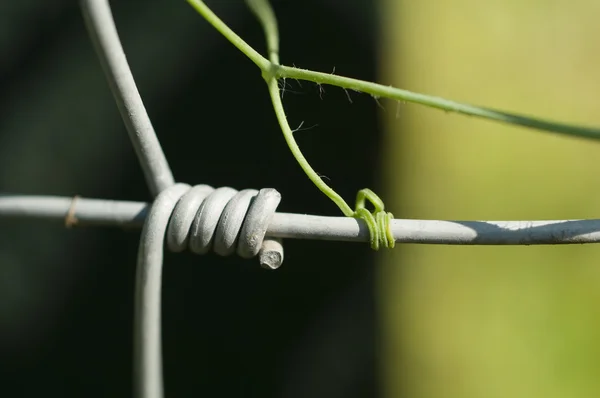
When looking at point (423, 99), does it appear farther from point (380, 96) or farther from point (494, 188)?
point (494, 188)

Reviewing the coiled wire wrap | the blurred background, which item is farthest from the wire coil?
the blurred background

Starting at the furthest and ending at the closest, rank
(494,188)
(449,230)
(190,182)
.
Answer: (190,182) < (494,188) < (449,230)

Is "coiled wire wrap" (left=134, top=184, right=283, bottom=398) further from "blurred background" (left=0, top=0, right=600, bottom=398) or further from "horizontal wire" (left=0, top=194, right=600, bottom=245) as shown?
"blurred background" (left=0, top=0, right=600, bottom=398)

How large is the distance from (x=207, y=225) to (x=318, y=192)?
0.66 metres

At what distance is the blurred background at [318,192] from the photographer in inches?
35.9

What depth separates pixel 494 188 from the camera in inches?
36.6

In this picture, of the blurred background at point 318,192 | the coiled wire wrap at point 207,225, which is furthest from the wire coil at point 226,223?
the blurred background at point 318,192

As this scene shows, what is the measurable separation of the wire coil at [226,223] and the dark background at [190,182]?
24.9 inches

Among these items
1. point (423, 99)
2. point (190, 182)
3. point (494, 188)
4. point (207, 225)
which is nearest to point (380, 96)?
point (423, 99)

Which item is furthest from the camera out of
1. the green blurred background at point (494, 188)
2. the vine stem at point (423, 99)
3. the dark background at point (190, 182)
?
the dark background at point (190, 182)

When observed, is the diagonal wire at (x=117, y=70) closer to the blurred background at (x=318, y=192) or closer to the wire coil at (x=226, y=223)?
the wire coil at (x=226, y=223)

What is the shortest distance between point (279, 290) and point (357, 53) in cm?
44

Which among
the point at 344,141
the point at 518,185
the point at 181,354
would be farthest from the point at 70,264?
the point at 518,185

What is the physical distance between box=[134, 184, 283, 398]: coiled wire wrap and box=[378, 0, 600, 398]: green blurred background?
617mm
